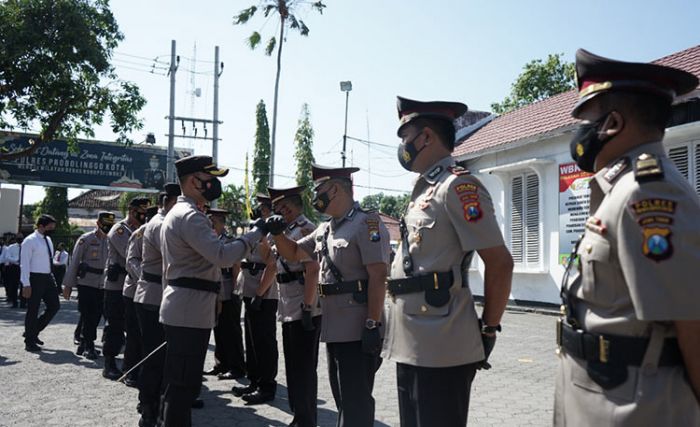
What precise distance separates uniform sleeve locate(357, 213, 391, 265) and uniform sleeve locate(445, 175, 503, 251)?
46.0 inches

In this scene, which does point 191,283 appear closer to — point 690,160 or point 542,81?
point 690,160

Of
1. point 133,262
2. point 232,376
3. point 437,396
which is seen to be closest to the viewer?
point 437,396

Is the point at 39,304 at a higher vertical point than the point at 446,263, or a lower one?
lower

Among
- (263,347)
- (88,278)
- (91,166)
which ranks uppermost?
(91,166)

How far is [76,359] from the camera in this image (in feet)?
27.7

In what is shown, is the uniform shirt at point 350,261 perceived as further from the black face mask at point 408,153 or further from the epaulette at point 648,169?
the epaulette at point 648,169

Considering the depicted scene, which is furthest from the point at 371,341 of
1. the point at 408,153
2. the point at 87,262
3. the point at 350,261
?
the point at 87,262

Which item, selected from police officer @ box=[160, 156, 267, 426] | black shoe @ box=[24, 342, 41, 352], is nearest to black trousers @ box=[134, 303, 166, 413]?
police officer @ box=[160, 156, 267, 426]

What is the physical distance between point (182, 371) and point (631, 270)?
3.28 meters

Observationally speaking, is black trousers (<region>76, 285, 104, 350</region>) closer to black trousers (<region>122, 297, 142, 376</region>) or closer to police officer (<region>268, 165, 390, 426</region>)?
black trousers (<region>122, 297, 142, 376</region>)

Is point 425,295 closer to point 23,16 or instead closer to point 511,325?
point 511,325

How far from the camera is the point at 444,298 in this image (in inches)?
113

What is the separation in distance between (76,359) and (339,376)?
6.03m

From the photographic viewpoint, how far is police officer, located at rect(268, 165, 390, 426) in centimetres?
387
